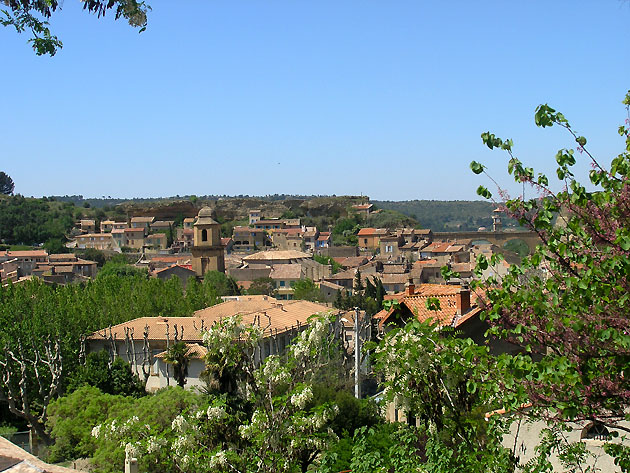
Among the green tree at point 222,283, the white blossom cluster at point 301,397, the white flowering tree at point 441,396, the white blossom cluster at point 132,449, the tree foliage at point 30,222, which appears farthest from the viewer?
the tree foliage at point 30,222

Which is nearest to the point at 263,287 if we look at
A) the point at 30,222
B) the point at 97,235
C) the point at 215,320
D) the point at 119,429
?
the point at 215,320

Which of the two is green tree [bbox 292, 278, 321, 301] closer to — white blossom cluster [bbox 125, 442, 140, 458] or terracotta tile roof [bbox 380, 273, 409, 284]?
terracotta tile roof [bbox 380, 273, 409, 284]

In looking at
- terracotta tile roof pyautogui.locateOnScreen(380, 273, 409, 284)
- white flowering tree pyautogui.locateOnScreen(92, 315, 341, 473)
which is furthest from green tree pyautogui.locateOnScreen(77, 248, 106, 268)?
white flowering tree pyautogui.locateOnScreen(92, 315, 341, 473)

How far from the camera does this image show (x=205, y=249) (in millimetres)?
71000

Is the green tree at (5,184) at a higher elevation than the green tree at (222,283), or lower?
higher

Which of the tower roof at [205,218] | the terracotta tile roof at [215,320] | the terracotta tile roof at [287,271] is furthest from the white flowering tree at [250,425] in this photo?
the terracotta tile roof at [287,271]

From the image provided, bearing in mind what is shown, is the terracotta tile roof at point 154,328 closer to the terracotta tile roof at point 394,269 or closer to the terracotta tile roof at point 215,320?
the terracotta tile roof at point 215,320

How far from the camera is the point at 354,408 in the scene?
17891mm

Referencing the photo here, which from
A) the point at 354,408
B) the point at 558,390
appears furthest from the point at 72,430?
the point at 558,390

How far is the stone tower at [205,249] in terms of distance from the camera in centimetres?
7106

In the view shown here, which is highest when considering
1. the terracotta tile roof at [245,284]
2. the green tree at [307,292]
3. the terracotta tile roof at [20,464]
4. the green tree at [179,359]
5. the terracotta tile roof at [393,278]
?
the terracotta tile roof at [20,464]

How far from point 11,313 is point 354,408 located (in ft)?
63.2

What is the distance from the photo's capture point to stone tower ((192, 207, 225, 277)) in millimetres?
71062

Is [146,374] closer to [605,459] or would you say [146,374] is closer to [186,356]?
[186,356]
